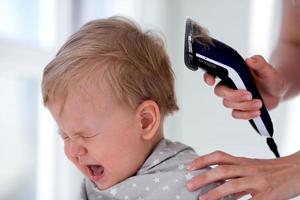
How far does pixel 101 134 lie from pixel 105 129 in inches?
0.5

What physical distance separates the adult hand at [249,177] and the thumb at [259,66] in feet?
0.70

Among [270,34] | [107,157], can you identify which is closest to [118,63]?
[107,157]

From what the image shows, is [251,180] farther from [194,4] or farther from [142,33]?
[194,4]

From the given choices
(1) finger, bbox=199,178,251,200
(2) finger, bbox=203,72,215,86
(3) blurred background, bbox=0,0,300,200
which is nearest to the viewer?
(1) finger, bbox=199,178,251,200

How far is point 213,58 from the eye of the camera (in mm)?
969

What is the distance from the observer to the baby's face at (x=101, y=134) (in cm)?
96

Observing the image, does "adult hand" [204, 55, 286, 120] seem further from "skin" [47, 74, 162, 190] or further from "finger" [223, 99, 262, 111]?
"skin" [47, 74, 162, 190]

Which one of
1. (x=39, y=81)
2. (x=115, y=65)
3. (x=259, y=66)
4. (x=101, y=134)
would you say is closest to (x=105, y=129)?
(x=101, y=134)

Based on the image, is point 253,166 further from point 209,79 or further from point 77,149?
point 77,149

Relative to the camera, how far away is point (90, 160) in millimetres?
995

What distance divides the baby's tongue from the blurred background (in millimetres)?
398

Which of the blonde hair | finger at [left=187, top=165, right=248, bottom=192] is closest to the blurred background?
the blonde hair

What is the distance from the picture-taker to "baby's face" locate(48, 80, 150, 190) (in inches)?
37.9

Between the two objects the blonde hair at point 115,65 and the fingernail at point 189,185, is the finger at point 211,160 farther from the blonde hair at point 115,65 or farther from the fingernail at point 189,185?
the blonde hair at point 115,65
